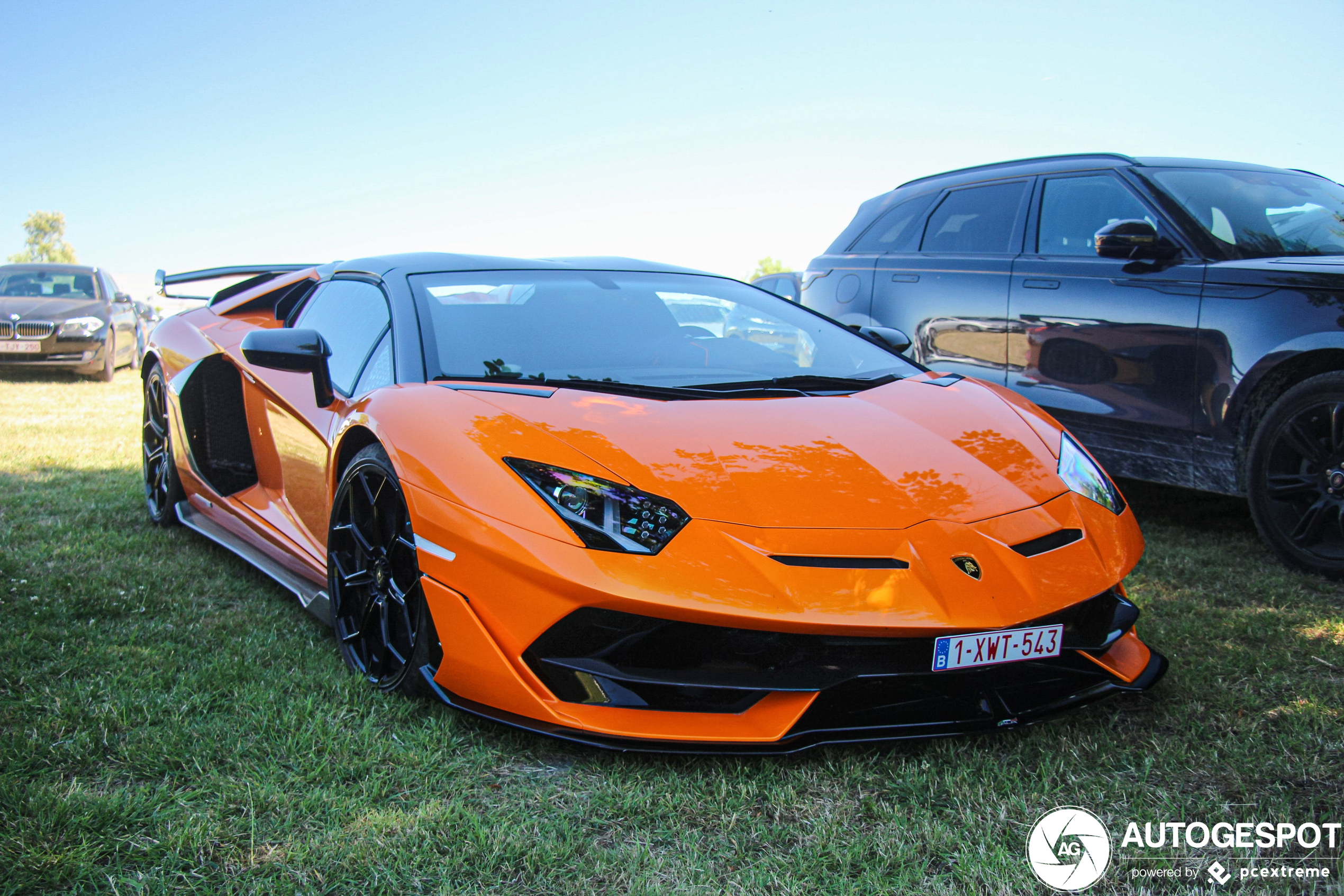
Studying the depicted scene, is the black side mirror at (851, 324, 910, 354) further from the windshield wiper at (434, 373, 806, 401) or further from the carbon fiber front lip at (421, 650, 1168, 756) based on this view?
the carbon fiber front lip at (421, 650, 1168, 756)

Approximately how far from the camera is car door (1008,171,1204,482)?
4.18 meters

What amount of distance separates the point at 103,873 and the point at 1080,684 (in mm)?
2132

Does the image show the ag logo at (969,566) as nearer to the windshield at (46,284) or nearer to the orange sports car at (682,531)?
the orange sports car at (682,531)

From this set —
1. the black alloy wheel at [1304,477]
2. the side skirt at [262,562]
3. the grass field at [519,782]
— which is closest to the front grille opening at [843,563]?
the grass field at [519,782]

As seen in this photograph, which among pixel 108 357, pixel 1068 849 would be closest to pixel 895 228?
pixel 1068 849

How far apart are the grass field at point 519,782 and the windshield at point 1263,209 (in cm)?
173

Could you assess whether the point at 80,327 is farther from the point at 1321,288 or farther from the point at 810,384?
the point at 1321,288

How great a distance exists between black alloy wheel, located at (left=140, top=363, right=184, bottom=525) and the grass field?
1.37 metres

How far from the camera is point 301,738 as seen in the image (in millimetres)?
2367

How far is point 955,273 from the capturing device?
5230 mm

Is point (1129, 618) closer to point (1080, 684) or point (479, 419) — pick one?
point (1080, 684)

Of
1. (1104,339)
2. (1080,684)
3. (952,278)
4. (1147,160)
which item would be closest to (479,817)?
(1080,684)

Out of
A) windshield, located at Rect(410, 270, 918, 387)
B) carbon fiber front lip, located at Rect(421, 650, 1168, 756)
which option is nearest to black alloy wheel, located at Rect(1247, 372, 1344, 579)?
windshield, located at Rect(410, 270, 918, 387)

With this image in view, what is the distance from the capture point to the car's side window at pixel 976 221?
5.14 metres
